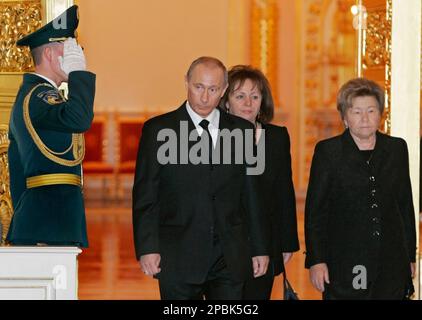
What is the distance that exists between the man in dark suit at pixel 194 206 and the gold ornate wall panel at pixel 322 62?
10876 mm

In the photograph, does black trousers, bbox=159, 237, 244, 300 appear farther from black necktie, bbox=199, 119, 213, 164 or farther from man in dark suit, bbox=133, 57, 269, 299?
black necktie, bbox=199, 119, 213, 164

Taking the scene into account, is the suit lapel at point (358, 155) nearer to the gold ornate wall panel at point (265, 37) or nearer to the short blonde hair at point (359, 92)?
the short blonde hair at point (359, 92)

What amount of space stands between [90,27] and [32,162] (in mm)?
12139

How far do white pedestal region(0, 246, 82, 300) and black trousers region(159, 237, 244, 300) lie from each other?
42 centimetres

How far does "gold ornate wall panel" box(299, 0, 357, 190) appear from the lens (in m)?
15.1

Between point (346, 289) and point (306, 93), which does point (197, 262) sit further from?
point (306, 93)

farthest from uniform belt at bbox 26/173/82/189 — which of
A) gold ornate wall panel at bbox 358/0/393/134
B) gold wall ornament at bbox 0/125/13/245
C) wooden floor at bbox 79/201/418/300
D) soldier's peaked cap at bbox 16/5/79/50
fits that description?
wooden floor at bbox 79/201/418/300

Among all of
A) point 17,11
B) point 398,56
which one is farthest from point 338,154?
point 17,11

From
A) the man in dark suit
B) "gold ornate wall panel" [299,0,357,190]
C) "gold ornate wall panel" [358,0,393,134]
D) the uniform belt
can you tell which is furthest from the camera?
"gold ornate wall panel" [299,0,357,190]

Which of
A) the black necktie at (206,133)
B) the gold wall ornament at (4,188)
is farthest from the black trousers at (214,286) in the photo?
the gold wall ornament at (4,188)

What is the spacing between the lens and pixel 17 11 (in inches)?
202

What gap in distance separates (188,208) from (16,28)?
58.4 inches

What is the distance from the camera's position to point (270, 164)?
4.80 m

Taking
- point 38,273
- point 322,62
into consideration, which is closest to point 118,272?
point 38,273
